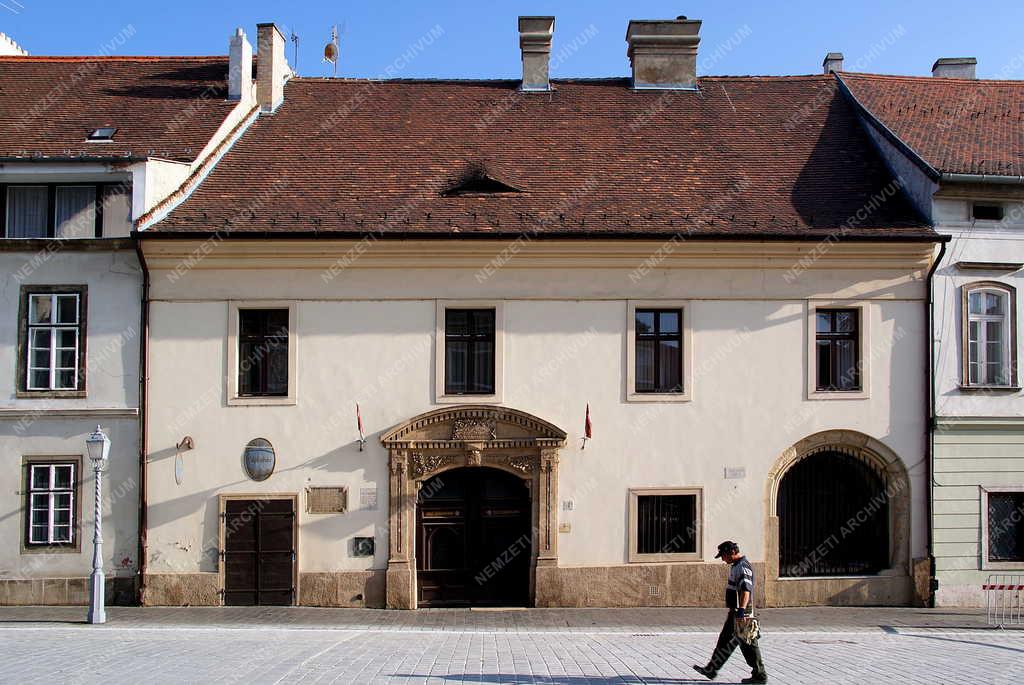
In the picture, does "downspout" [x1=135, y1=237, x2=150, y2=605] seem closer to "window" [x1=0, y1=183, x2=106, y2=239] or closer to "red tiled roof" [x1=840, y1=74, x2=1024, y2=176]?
"window" [x1=0, y1=183, x2=106, y2=239]

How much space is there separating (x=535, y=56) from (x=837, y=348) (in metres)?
9.93

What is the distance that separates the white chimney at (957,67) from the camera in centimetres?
2758

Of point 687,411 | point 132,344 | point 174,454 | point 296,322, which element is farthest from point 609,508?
point 132,344

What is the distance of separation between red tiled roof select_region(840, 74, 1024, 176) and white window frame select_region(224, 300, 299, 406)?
1235cm

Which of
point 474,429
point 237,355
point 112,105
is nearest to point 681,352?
point 474,429

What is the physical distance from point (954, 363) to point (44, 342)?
17034 mm

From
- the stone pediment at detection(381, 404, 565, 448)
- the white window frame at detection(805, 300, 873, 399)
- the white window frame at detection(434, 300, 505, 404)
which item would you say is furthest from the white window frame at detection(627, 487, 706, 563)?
the white window frame at detection(434, 300, 505, 404)

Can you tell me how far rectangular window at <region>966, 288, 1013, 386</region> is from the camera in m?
21.0

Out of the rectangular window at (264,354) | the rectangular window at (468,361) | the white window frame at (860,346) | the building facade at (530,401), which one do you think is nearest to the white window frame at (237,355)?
the building facade at (530,401)

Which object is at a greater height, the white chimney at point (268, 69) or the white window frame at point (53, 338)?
the white chimney at point (268, 69)

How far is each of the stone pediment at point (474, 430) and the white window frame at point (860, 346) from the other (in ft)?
16.1

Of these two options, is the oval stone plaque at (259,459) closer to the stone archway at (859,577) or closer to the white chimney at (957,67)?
the stone archway at (859,577)

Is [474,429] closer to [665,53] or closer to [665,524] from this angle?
[665,524]

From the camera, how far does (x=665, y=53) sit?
25688 mm
